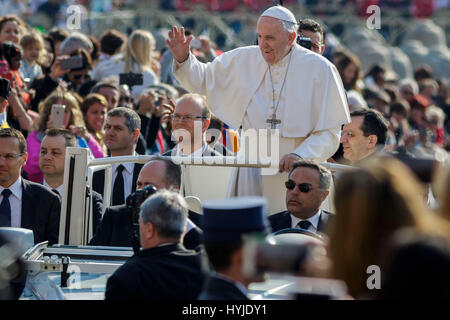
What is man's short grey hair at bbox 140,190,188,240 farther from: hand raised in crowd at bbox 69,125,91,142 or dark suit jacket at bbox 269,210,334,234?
hand raised in crowd at bbox 69,125,91,142

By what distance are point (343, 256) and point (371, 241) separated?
0.09 metres

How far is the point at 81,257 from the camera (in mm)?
5566

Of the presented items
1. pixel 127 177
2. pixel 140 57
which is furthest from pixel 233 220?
pixel 140 57

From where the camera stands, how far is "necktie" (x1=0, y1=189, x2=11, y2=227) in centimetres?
694

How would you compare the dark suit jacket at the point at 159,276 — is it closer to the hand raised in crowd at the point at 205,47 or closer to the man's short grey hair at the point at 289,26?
the man's short grey hair at the point at 289,26

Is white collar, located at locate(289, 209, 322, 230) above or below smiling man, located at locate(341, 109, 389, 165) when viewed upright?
below

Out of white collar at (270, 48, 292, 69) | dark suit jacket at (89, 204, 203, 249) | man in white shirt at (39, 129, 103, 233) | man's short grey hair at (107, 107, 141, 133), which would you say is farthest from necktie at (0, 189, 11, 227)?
white collar at (270, 48, 292, 69)

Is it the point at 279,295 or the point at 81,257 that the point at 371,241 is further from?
the point at 81,257

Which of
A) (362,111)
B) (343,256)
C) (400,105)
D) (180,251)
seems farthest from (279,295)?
(400,105)

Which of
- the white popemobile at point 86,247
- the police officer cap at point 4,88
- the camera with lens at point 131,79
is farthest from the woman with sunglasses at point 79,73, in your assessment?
the white popemobile at point 86,247

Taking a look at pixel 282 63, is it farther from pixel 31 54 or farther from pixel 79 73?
pixel 31 54

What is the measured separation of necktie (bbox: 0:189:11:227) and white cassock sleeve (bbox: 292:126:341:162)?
1.88 m

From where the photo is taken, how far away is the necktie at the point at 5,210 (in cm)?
694

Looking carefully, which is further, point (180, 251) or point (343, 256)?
point (180, 251)
